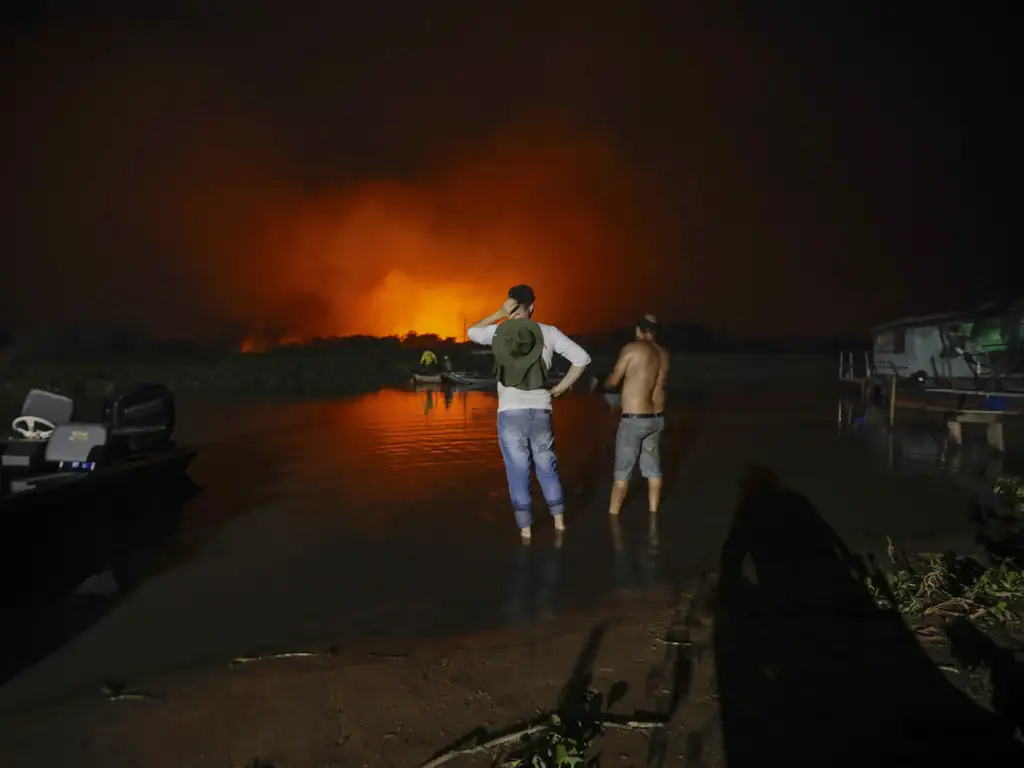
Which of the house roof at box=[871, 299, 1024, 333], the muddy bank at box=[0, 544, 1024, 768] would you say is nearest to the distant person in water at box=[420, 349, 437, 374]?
the house roof at box=[871, 299, 1024, 333]

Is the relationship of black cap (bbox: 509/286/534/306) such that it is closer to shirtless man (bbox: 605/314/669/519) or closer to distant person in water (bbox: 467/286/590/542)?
distant person in water (bbox: 467/286/590/542)

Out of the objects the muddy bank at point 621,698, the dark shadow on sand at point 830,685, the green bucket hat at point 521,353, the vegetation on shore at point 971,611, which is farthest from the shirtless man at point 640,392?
the muddy bank at point 621,698

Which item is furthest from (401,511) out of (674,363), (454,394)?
(674,363)

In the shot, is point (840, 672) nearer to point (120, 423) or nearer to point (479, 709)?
point (479, 709)

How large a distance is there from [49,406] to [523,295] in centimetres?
624

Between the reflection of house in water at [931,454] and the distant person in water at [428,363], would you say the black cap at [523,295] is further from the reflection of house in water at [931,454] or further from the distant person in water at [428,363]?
the distant person in water at [428,363]

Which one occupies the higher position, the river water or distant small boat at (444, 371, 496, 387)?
distant small boat at (444, 371, 496, 387)

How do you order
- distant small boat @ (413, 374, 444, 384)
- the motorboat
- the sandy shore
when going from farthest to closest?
distant small boat @ (413, 374, 444, 384)
the motorboat
the sandy shore

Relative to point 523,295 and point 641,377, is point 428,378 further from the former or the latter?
point 523,295

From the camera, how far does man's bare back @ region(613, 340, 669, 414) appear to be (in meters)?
7.76

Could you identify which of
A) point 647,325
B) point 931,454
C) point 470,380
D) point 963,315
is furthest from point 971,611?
point 470,380

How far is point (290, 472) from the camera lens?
12.4m

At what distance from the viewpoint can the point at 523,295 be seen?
6793mm

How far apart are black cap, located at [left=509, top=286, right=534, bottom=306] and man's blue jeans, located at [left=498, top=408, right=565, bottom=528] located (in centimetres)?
101
